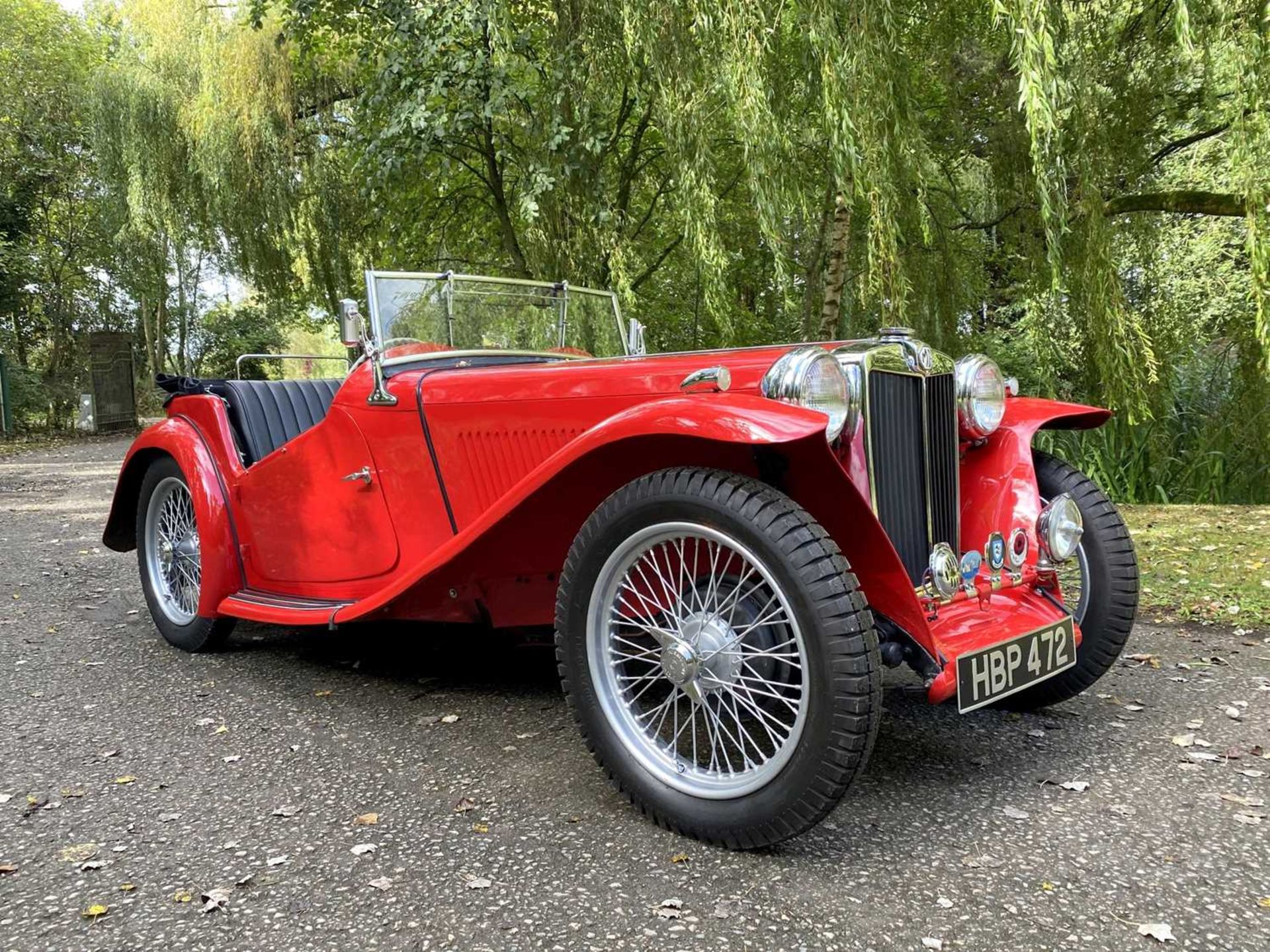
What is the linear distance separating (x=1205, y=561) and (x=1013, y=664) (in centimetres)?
363

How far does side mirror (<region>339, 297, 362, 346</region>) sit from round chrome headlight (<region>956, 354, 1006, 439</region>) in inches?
86.2

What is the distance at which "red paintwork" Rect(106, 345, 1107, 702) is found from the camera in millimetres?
2449

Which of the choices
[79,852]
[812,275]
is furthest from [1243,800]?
[812,275]

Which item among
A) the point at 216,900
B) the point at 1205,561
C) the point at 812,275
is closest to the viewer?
the point at 216,900

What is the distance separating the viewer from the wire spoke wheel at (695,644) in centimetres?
238

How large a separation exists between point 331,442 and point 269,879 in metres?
1.84

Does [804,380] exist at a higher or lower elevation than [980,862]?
higher

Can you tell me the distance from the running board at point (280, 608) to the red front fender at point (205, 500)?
0.08m

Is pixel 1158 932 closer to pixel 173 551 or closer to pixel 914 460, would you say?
pixel 914 460

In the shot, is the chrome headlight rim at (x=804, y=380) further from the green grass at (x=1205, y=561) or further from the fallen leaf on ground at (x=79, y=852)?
the green grass at (x=1205, y=561)

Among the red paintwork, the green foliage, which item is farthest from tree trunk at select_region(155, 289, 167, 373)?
the red paintwork

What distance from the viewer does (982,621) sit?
2715mm

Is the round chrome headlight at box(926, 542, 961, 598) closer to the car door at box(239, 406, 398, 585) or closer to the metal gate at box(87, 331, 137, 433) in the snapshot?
the car door at box(239, 406, 398, 585)

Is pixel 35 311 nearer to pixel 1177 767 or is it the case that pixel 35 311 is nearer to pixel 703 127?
pixel 703 127
